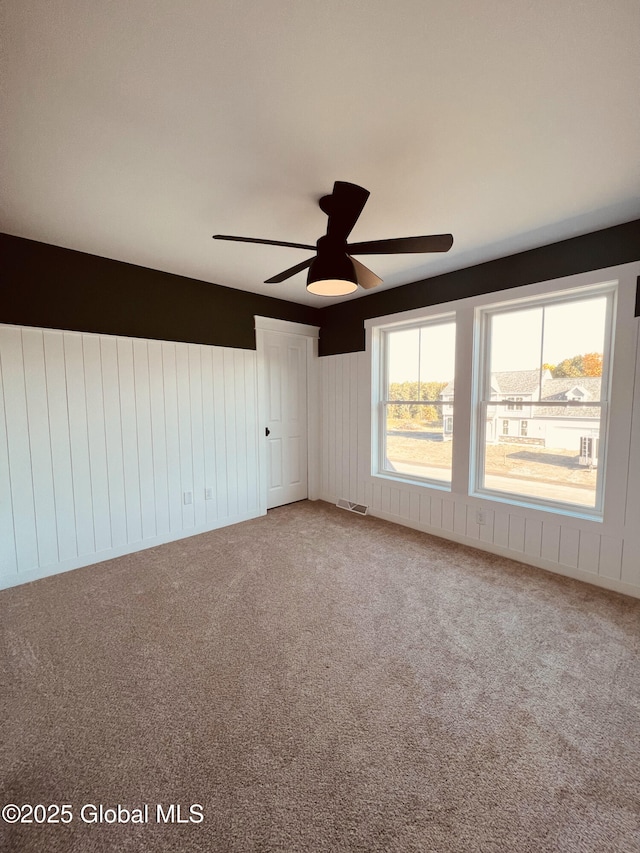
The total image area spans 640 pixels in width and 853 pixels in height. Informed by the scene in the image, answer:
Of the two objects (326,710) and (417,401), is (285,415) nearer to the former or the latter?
(417,401)

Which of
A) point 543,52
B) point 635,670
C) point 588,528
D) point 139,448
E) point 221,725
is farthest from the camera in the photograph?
point 139,448

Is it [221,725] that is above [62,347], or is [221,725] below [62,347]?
below

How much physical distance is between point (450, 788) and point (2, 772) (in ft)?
5.33

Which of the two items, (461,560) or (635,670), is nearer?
(635,670)

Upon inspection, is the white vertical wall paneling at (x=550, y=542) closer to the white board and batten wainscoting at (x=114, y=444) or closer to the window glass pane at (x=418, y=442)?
the window glass pane at (x=418, y=442)

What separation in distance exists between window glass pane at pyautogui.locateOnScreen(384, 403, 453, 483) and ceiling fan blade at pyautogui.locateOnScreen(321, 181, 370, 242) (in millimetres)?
2089

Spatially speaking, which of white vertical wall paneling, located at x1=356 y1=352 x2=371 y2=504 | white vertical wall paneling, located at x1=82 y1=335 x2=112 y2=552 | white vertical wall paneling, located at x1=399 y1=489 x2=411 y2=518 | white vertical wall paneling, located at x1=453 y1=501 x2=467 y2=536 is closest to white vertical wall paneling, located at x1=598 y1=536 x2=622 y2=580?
white vertical wall paneling, located at x1=453 y1=501 x2=467 y2=536

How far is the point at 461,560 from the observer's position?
9.66 feet

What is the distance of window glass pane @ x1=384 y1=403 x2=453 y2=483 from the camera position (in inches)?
137

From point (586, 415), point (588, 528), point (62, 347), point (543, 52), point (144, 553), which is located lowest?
point (144, 553)

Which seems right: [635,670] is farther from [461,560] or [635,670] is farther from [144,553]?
[144,553]

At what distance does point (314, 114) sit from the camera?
1.46 meters

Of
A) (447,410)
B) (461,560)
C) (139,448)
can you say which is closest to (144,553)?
(139,448)

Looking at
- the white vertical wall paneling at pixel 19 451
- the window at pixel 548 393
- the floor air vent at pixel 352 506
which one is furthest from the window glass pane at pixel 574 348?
the white vertical wall paneling at pixel 19 451
